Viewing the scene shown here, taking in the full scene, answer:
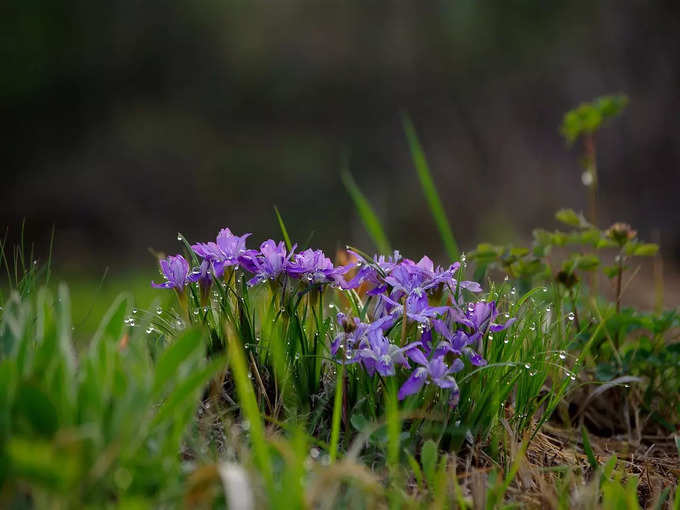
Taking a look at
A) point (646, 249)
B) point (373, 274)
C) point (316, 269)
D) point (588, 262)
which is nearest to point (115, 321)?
point (316, 269)

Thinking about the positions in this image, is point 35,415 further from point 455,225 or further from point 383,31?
point 383,31

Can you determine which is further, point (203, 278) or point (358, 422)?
point (203, 278)

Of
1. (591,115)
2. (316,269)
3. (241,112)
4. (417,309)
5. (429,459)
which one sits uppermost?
(241,112)

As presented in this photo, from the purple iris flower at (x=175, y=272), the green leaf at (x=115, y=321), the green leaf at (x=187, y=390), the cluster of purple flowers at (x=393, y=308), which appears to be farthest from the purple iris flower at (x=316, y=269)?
the green leaf at (x=187, y=390)

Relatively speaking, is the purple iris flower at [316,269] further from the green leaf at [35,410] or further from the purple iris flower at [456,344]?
the green leaf at [35,410]

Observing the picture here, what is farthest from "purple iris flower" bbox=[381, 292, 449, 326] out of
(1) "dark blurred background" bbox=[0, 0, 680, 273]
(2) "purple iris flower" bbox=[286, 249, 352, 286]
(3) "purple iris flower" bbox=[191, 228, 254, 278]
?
(1) "dark blurred background" bbox=[0, 0, 680, 273]

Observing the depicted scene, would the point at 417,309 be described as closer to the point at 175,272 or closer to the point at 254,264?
the point at 254,264
